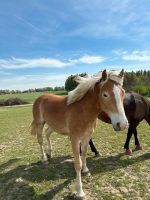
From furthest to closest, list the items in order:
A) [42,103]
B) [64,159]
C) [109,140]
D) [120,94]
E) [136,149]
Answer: [109,140], [136,149], [64,159], [42,103], [120,94]

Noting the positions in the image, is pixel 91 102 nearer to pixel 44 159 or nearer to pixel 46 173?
pixel 46 173

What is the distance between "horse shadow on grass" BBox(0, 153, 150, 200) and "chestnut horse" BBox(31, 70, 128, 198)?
0.53 m

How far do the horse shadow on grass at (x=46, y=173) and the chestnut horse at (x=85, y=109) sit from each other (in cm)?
53

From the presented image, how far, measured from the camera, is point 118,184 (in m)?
4.91

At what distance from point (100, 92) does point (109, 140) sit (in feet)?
15.8

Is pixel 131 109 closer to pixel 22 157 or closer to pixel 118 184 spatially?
pixel 118 184

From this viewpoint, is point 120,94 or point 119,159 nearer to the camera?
point 120,94

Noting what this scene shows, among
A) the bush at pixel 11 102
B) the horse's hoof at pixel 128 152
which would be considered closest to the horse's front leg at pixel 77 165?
the horse's hoof at pixel 128 152

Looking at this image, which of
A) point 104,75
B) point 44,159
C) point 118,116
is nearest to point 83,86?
point 104,75

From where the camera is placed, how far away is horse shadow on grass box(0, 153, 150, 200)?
4.76 meters

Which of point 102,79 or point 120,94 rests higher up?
point 102,79

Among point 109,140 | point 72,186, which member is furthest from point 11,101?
point 72,186

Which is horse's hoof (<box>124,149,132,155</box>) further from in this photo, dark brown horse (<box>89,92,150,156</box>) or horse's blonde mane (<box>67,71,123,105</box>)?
horse's blonde mane (<box>67,71,123,105</box>)

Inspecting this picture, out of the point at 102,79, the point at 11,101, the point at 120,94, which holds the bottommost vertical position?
the point at 11,101
